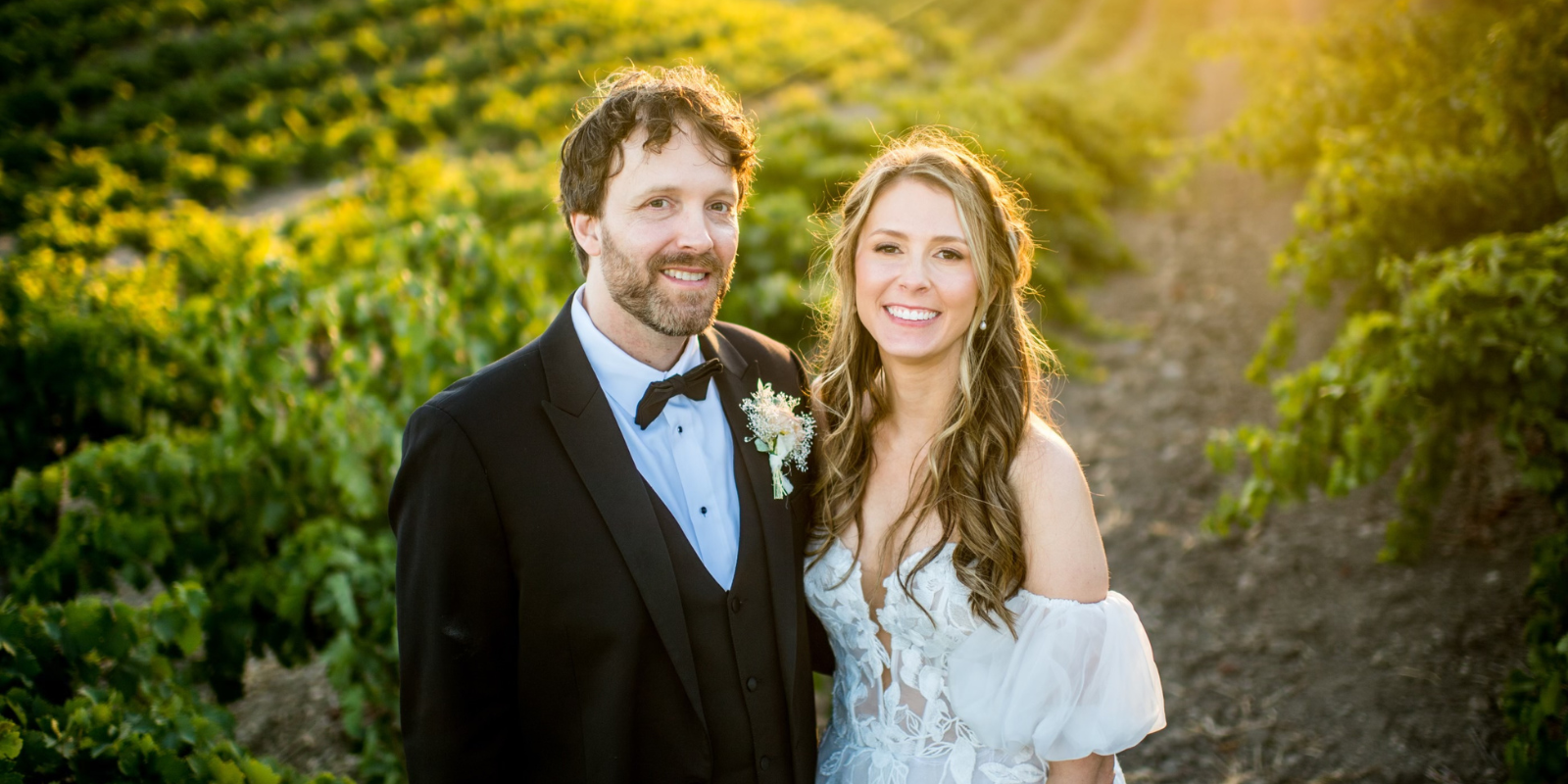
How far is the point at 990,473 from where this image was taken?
236 cm

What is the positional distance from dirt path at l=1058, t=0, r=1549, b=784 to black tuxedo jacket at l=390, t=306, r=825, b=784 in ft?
8.56

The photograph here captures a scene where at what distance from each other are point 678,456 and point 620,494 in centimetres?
22

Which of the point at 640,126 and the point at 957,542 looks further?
the point at 957,542

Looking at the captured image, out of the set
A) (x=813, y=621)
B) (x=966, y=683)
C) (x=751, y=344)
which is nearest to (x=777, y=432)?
(x=751, y=344)

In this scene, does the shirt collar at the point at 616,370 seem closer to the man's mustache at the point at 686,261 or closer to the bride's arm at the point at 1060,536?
the man's mustache at the point at 686,261

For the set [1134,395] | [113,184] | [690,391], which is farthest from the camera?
[113,184]

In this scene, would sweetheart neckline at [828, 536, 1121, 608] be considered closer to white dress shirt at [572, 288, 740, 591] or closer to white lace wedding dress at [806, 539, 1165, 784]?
white lace wedding dress at [806, 539, 1165, 784]

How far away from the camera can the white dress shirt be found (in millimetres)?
2174

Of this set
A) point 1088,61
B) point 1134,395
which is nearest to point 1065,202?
point 1134,395

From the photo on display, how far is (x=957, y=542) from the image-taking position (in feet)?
7.71

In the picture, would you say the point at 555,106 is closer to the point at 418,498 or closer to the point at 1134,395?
the point at 1134,395

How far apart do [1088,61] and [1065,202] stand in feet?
72.7

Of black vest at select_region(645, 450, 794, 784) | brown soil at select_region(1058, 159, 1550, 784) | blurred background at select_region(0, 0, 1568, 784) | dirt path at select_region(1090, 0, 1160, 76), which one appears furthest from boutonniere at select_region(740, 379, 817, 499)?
dirt path at select_region(1090, 0, 1160, 76)

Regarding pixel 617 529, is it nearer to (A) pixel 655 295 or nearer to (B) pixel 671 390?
(B) pixel 671 390
